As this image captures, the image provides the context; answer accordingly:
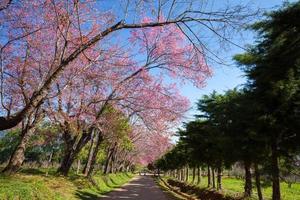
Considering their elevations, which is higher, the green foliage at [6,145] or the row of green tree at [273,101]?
the green foliage at [6,145]

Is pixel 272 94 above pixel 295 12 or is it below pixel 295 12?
below

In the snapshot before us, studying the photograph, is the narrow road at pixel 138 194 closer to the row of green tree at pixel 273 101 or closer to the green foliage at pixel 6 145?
the row of green tree at pixel 273 101

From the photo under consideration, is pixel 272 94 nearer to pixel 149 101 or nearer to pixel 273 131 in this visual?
pixel 273 131

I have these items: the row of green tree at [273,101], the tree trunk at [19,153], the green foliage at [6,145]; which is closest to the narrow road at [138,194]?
the tree trunk at [19,153]

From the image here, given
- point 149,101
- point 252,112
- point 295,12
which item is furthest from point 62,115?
point 295,12

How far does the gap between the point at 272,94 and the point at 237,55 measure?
4.04 meters

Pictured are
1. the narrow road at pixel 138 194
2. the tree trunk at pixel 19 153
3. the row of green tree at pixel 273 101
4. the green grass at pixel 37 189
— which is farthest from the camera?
the narrow road at pixel 138 194

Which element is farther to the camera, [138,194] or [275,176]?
[138,194]

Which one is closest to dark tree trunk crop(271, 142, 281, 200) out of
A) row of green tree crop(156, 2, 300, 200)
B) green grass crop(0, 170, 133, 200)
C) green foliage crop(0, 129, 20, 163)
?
row of green tree crop(156, 2, 300, 200)

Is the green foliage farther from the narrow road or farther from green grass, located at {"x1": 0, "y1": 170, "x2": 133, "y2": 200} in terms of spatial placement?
green grass, located at {"x1": 0, "y1": 170, "x2": 133, "y2": 200}

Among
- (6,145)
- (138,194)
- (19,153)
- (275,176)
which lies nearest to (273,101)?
(275,176)

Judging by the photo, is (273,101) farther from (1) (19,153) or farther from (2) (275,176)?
(1) (19,153)

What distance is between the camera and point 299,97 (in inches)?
499

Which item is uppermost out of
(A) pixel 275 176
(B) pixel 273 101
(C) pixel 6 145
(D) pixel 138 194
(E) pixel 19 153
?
(C) pixel 6 145
